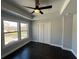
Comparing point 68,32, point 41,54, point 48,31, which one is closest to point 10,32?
point 41,54

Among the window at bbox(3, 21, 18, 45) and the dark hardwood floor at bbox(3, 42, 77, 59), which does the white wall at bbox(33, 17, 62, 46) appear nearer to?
the dark hardwood floor at bbox(3, 42, 77, 59)

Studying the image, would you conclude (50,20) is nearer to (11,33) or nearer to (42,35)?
(42,35)

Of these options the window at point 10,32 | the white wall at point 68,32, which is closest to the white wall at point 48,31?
the white wall at point 68,32

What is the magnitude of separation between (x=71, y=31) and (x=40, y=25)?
12.0 ft

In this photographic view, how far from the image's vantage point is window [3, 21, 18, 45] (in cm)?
506

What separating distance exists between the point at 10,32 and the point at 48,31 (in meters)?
3.58

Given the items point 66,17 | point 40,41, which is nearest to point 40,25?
point 40,41

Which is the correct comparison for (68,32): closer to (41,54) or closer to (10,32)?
(41,54)

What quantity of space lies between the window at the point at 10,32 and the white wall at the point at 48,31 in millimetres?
2943

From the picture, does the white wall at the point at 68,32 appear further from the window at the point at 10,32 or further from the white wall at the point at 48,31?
the window at the point at 10,32

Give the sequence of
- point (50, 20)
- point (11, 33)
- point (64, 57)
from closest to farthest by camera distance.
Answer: point (64, 57) < point (11, 33) < point (50, 20)

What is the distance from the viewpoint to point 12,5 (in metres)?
4.23

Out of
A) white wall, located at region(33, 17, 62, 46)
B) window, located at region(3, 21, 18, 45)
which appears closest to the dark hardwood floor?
window, located at region(3, 21, 18, 45)

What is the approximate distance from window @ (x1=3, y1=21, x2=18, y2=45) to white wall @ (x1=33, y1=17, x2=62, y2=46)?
2943mm
